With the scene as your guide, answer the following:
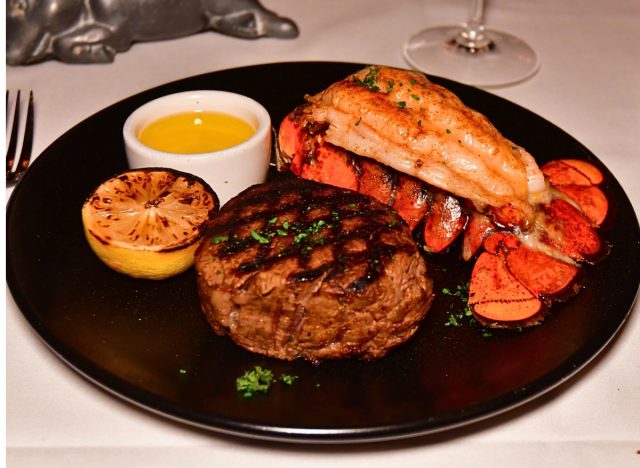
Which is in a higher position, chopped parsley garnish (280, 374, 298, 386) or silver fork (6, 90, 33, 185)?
chopped parsley garnish (280, 374, 298, 386)

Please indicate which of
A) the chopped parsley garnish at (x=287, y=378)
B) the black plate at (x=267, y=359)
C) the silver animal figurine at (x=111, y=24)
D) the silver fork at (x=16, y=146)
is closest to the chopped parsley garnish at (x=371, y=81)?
the black plate at (x=267, y=359)

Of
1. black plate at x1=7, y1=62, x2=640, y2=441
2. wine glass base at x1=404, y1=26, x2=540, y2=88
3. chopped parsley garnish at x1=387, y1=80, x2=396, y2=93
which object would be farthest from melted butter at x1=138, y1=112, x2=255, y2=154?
wine glass base at x1=404, y1=26, x2=540, y2=88

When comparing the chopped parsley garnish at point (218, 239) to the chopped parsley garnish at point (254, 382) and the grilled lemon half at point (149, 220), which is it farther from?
the chopped parsley garnish at point (254, 382)

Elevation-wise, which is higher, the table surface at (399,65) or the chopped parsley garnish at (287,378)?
the chopped parsley garnish at (287,378)

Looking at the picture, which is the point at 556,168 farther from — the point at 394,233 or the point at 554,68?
the point at 554,68

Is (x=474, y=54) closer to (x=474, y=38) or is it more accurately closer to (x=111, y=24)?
(x=474, y=38)

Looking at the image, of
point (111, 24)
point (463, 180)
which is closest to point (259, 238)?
point (463, 180)

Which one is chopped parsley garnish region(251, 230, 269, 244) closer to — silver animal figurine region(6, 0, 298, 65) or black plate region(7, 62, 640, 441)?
black plate region(7, 62, 640, 441)

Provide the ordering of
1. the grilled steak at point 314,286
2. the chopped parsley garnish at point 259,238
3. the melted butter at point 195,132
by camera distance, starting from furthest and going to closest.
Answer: the melted butter at point 195,132 → the chopped parsley garnish at point 259,238 → the grilled steak at point 314,286
